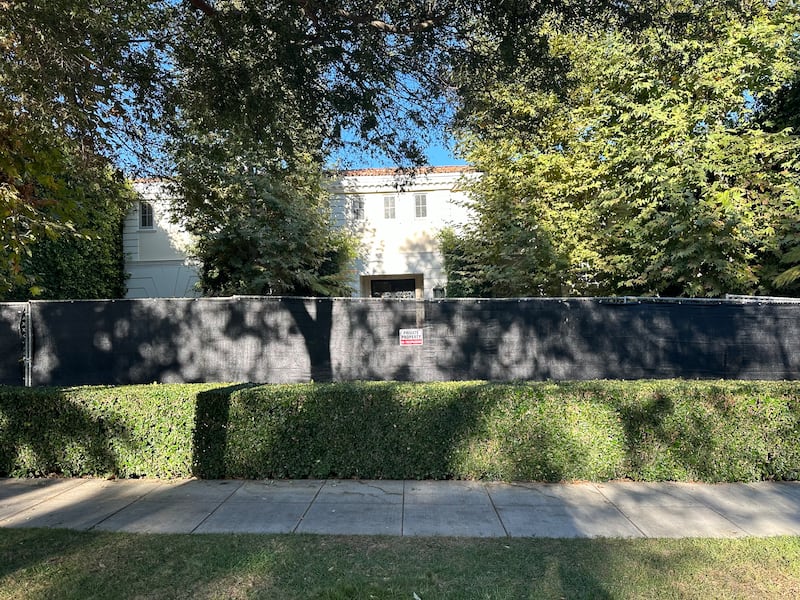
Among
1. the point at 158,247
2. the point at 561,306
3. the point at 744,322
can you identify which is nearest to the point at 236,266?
the point at 158,247

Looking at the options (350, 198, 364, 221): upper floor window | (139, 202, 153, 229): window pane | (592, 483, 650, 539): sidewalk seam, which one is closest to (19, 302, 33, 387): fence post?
(592, 483, 650, 539): sidewalk seam

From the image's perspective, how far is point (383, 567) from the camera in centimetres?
352

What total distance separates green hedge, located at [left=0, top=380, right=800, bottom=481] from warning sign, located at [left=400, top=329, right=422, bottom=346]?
2640 millimetres

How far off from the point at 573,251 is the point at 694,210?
12.3 feet

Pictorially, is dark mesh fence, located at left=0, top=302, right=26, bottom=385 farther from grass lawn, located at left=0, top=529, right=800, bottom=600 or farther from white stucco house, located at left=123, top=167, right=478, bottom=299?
white stucco house, located at left=123, top=167, right=478, bottom=299

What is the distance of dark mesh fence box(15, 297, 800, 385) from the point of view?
330 inches

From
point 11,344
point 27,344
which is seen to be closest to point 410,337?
point 27,344

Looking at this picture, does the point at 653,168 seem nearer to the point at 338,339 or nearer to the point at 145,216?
the point at 338,339

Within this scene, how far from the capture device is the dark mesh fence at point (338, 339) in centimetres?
839

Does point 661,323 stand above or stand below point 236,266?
below

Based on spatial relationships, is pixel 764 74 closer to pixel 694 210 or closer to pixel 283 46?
pixel 694 210

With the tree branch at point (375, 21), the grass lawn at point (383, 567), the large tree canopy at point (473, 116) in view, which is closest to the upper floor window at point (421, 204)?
the large tree canopy at point (473, 116)

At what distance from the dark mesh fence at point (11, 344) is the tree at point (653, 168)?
320 inches

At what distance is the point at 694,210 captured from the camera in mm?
10609
